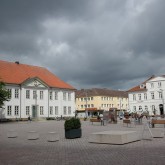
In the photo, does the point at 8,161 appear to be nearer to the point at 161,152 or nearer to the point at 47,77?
the point at 161,152

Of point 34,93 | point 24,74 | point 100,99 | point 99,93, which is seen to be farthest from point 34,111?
point 99,93

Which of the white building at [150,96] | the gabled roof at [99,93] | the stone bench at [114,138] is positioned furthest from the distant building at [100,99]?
the stone bench at [114,138]

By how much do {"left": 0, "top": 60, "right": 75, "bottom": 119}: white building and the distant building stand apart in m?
31.4

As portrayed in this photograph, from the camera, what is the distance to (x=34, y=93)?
60.6 meters

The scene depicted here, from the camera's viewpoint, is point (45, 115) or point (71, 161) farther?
point (45, 115)

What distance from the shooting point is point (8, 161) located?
9.48 m

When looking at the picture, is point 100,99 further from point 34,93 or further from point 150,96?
point 34,93

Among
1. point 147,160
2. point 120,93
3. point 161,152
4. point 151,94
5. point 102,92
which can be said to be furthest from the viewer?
point 120,93

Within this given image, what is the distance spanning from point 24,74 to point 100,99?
46.2m

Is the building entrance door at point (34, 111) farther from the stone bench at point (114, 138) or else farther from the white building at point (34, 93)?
the stone bench at point (114, 138)

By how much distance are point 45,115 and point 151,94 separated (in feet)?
100

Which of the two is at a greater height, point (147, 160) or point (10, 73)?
point (10, 73)

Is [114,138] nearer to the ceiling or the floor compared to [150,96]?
nearer to the floor

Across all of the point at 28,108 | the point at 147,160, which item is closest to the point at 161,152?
the point at 147,160
